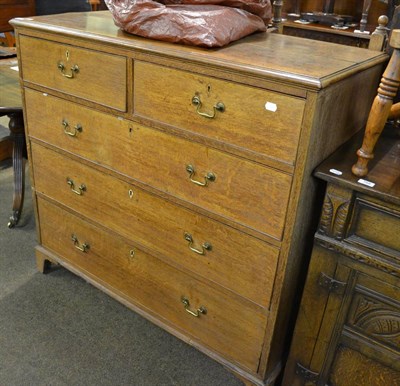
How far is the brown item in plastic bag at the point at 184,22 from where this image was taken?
1340 mm

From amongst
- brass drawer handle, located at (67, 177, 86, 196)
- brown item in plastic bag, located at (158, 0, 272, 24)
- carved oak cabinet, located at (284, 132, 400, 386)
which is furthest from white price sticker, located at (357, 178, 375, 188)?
brass drawer handle, located at (67, 177, 86, 196)

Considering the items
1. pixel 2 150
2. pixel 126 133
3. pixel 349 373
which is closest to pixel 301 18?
pixel 2 150

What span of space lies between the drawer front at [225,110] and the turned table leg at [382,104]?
21cm

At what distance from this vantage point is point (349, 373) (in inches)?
59.5

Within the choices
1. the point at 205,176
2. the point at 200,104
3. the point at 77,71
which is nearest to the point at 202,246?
the point at 205,176

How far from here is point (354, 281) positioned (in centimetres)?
137

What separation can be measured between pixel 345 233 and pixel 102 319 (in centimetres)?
120

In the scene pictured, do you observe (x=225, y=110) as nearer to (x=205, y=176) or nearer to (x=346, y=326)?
(x=205, y=176)

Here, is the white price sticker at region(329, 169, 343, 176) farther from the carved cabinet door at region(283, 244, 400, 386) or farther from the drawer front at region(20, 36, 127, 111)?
the drawer front at region(20, 36, 127, 111)

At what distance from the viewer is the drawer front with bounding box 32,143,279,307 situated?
1440mm

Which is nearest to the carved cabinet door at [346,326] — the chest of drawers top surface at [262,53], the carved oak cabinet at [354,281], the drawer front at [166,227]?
the carved oak cabinet at [354,281]

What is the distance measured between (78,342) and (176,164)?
3.14 ft

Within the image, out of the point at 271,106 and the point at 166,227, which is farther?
the point at 166,227

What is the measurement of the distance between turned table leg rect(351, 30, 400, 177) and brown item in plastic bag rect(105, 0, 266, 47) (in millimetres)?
479
